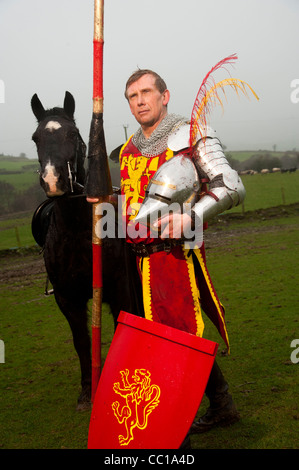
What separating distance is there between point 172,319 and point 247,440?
3.37 feet

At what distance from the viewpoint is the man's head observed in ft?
9.14

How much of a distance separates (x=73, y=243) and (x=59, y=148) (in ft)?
2.49

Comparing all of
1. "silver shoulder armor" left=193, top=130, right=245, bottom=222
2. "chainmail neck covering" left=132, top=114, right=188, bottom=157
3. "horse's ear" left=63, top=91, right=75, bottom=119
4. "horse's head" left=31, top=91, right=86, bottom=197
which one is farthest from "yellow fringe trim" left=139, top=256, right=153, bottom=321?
"horse's ear" left=63, top=91, right=75, bottom=119

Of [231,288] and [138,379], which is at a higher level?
[138,379]

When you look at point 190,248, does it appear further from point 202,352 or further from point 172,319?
point 202,352

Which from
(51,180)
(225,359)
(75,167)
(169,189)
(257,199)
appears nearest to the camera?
(169,189)

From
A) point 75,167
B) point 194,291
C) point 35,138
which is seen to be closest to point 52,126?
point 35,138

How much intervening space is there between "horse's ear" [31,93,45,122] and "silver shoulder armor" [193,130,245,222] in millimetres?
1388

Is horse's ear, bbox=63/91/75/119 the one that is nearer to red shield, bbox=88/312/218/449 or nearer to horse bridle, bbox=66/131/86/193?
horse bridle, bbox=66/131/86/193

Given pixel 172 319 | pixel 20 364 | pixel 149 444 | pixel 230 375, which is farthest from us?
pixel 20 364

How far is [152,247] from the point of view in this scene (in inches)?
110

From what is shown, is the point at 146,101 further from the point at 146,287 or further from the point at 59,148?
the point at 146,287

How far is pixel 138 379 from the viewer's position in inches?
90.7
